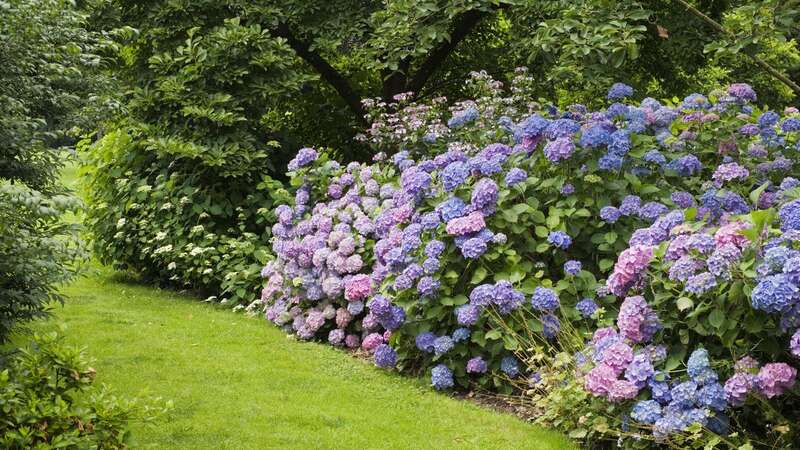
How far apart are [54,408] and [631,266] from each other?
2.94 m

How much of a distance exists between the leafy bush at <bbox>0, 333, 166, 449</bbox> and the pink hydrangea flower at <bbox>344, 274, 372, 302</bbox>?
2.54 metres

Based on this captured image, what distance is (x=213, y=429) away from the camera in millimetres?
4754

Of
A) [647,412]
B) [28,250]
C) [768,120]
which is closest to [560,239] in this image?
[647,412]

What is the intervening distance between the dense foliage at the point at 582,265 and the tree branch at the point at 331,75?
2760mm

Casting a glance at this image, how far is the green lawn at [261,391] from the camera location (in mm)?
4742

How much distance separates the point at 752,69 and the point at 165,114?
704 centimetres

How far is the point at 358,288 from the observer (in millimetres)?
6496

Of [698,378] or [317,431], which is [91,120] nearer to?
[317,431]

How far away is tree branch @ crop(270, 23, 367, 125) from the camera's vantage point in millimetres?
9891

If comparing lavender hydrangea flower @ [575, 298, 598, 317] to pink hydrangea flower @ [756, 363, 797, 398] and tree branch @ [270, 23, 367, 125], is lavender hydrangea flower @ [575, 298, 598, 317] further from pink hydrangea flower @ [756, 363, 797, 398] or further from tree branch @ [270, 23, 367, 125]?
tree branch @ [270, 23, 367, 125]

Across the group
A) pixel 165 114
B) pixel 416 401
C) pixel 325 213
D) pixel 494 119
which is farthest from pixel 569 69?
pixel 165 114

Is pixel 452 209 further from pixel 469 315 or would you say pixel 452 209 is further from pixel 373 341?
pixel 373 341

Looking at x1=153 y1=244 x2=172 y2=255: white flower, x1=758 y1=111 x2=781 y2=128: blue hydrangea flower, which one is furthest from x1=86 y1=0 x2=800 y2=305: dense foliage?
x1=758 y1=111 x2=781 y2=128: blue hydrangea flower

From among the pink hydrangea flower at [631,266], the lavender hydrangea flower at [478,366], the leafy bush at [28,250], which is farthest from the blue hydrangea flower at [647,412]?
the leafy bush at [28,250]
